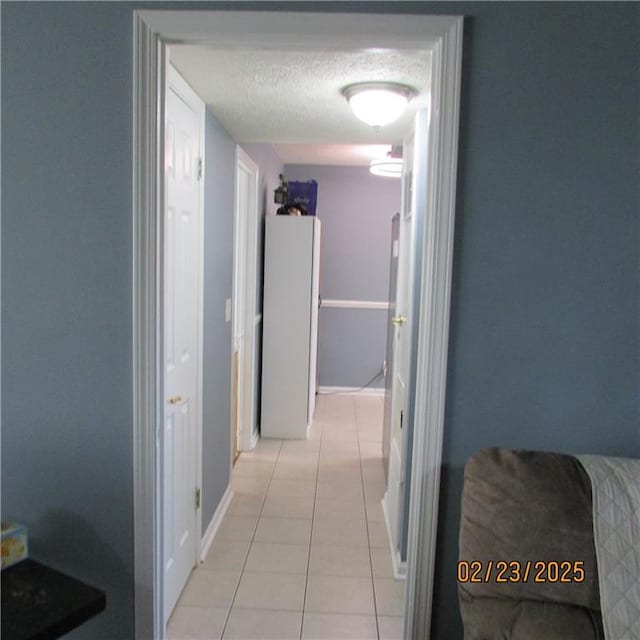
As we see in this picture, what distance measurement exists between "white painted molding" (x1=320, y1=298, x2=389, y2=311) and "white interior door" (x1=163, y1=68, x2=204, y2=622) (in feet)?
11.2

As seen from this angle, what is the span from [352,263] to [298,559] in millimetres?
3612

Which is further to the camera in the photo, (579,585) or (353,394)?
(353,394)

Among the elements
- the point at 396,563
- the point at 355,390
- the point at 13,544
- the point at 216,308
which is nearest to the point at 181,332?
the point at 216,308

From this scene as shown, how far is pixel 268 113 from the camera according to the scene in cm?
247

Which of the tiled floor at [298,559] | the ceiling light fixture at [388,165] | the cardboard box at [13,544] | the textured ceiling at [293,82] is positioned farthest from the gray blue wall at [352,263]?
the cardboard box at [13,544]

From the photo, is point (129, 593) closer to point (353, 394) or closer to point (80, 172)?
point (80, 172)

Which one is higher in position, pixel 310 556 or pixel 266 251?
pixel 266 251

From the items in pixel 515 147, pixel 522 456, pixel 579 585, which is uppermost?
pixel 515 147

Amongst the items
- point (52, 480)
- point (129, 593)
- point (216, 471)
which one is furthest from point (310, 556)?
point (52, 480)

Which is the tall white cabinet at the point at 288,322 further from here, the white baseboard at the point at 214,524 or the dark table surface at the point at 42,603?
the dark table surface at the point at 42,603

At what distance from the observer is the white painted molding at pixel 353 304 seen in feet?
19.3

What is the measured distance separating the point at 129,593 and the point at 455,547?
3.36 feet

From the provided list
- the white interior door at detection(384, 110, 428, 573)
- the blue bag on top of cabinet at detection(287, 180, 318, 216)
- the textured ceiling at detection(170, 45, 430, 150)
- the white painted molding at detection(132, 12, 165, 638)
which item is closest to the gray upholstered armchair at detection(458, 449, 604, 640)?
the white painted molding at detection(132, 12, 165, 638)

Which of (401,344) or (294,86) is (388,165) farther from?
(294,86)
